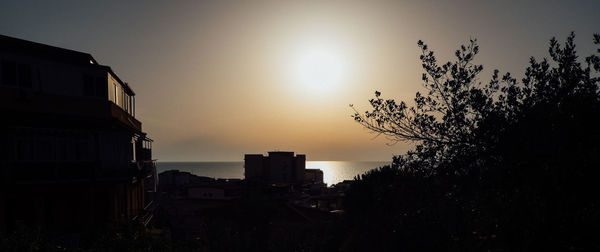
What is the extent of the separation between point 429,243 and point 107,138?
19.6 meters

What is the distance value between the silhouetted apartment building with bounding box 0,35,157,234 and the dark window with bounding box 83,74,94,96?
54 millimetres

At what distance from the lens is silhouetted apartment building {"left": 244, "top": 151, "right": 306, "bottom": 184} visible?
4215 inches

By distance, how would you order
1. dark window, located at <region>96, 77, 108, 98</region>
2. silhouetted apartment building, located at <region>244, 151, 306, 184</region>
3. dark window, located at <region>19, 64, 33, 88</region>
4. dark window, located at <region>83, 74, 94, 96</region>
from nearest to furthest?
1. dark window, located at <region>19, 64, 33, 88</region>
2. dark window, located at <region>83, 74, 94, 96</region>
3. dark window, located at <region>96, 77, 108, 98</region>
4. silhouetted apartment building, located at <region>244, 151, 306, 184</region>

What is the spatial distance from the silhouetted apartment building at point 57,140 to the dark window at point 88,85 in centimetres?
5

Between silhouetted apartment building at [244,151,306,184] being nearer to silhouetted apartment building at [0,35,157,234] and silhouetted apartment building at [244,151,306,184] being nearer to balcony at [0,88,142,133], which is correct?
silhouetted apartment building at [0,35,157,234]

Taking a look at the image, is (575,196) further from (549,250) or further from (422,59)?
(422,59)

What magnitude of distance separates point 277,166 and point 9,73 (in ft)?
283

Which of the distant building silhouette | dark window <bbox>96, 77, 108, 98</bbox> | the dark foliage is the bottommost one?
the distant building silhouette

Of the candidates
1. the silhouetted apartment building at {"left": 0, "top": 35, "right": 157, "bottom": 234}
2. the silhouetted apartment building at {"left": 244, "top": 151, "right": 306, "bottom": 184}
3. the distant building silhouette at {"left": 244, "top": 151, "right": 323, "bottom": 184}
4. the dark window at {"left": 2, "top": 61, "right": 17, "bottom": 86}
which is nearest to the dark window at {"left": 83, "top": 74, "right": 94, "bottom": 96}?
the silhouetted apartment building at {"left": 0, "top": 35, "right": 157, "bottom": 234}

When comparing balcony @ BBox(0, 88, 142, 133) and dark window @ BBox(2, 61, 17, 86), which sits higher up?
dark window @ BBox(2, 61, 17, 86)

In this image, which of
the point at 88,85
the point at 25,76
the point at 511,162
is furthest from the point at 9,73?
the point at 511,162

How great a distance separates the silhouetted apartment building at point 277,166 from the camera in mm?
107062

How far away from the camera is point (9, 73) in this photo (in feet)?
73.1

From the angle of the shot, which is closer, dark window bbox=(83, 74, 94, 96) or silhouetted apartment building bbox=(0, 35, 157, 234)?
silhouetted apartment building bbox=(0, 35, 157, 234)
